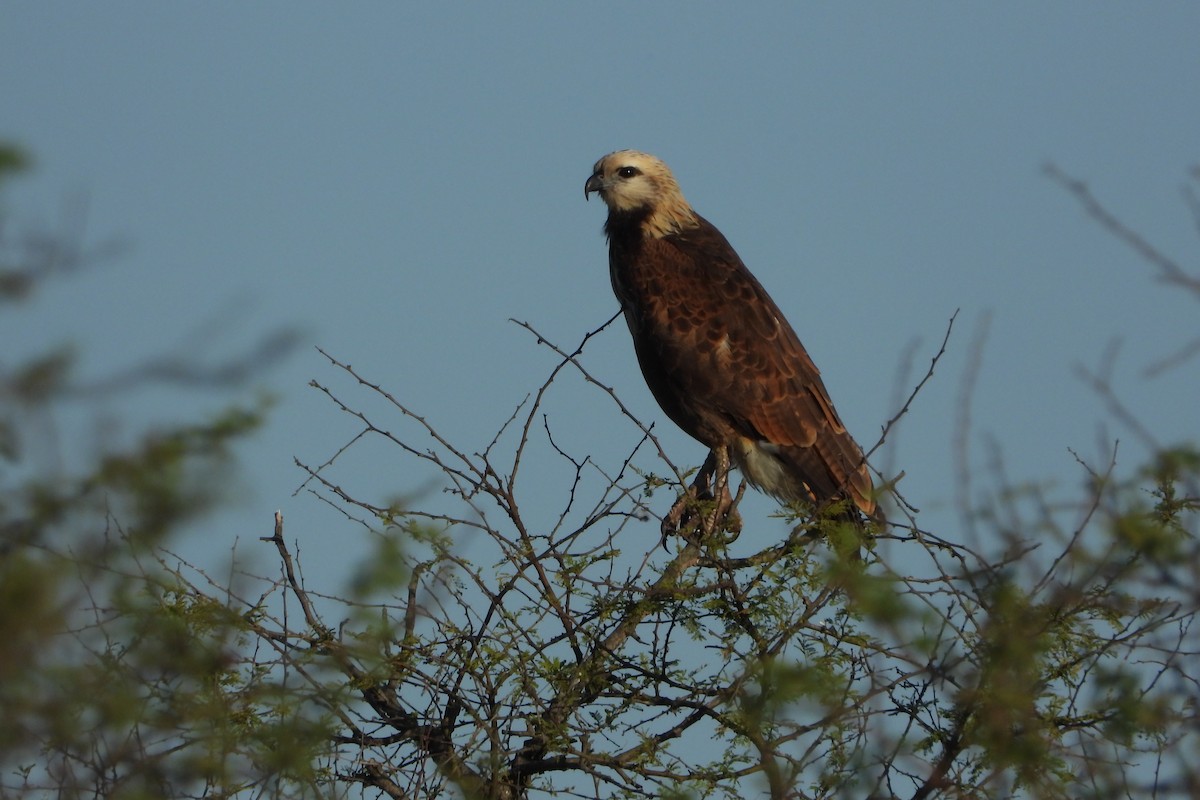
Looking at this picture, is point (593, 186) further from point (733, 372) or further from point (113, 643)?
point (113, 643)

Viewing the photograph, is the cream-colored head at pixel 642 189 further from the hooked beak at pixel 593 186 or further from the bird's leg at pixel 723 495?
the bird's leg at pixel 723 495

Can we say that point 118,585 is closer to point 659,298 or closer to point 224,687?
point 224,687

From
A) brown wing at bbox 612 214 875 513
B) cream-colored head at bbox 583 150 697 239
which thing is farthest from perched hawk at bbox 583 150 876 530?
cream-colored head at bbox 583 150 697 239

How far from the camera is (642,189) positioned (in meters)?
8.41

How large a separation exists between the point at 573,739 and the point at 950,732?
4.67ft

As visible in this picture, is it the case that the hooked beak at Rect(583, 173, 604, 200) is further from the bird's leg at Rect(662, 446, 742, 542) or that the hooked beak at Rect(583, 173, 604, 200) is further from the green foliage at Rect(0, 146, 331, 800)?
the green foliage at Rect(0, 146, 331, 800)

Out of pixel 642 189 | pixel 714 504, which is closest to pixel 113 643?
pixel 714 504

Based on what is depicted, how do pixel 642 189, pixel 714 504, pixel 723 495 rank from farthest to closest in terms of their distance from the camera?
1. pixel 642 189
2. pixel 723 495
3. pixel 714 504

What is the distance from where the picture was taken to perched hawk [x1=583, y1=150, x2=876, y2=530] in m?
7.52

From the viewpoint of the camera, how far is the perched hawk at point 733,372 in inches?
296

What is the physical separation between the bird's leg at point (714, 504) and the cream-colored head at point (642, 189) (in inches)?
54.7

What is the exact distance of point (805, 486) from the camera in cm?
755

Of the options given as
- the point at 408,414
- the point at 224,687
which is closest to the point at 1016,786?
the point at 224,687

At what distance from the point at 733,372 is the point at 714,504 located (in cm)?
102
